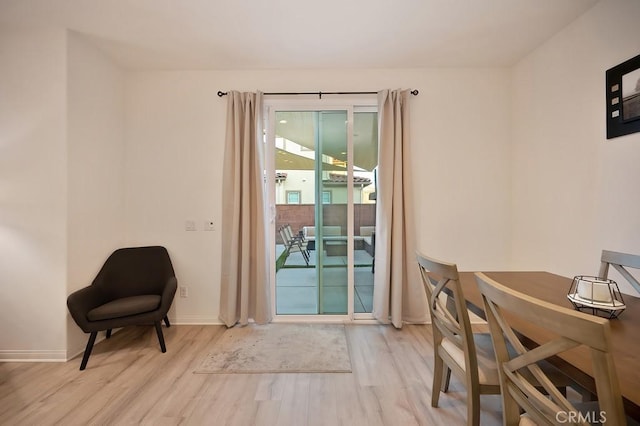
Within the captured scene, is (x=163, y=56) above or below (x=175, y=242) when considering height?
above

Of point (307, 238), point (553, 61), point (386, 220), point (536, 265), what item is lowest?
point (536, 265)

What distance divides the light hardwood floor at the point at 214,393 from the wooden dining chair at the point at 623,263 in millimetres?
1026

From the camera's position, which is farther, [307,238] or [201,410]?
[307,238]

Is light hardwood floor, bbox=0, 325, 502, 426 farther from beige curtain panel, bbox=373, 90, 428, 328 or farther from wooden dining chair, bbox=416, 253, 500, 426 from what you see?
beige curtain panel, bbox=373, 90, 428, 328

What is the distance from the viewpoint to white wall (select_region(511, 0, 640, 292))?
1.76m

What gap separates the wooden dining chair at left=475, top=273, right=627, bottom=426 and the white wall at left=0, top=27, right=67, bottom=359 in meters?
2.96

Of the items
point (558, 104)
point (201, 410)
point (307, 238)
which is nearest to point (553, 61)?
point (558, 104)

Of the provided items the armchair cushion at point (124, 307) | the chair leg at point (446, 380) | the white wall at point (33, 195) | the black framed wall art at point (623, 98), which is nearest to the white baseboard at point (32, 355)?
the white wall at point (33, 195)

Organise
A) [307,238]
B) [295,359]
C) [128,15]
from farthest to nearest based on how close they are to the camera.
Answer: [307,238] < [295,359] < [128,15]

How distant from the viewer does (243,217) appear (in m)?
2.70

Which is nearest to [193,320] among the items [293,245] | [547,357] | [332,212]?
[293,245]

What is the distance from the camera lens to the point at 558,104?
2.24 m

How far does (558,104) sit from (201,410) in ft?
11.6

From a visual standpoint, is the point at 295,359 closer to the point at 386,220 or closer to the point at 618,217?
the point at 386,220
